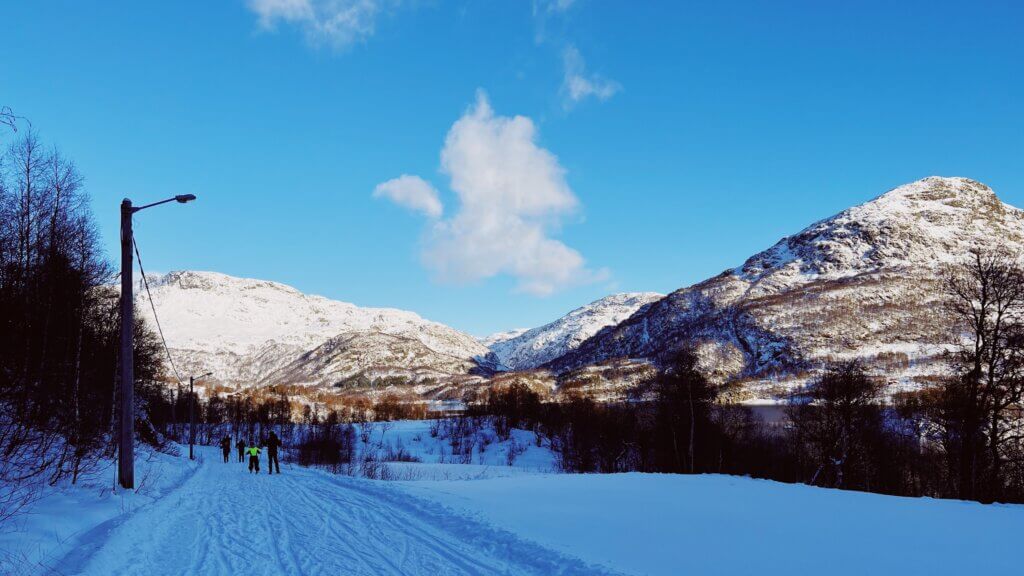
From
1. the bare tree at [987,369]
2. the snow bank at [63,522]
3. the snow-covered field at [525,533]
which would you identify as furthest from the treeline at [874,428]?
the snow bank at [63,522]

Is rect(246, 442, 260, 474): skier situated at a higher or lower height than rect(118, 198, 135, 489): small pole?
lower

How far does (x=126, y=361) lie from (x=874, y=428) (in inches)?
2367

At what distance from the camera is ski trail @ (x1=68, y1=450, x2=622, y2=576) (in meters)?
8.78

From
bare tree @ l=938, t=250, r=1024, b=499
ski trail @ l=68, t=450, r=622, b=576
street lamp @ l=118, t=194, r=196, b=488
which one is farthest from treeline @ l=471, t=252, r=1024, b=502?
street lamp @ l=118, t=194, r=196, b=488

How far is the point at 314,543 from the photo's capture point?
1052 centimetres

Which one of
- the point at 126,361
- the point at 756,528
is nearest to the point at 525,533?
the point at 756,528

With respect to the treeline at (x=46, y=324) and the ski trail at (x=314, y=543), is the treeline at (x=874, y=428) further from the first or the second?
the treeline at (x=46, y=324)

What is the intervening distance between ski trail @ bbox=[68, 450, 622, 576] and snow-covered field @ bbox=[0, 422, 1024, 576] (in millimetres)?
39

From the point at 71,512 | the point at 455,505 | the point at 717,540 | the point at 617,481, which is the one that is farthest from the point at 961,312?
the point at 71,512

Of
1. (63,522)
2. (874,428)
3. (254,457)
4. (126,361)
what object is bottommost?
(874,428)

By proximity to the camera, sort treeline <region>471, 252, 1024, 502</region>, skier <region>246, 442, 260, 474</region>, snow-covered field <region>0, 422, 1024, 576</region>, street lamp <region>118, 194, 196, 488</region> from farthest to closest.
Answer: skier <region>246, 442, 260, 474</region>, treeline <region>471, 252, 1024, 502</region>, street lamp <region>118, 194, 196, 488</region>, snow-covered field <region>0, 422, 1024, 576</region>

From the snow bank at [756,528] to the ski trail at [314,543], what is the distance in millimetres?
852

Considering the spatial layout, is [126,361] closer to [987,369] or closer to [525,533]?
[525,533]

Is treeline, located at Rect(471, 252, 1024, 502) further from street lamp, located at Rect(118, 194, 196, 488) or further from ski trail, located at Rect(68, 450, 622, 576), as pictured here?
street lamp, located at Rect(118, 194, 196, 488)
